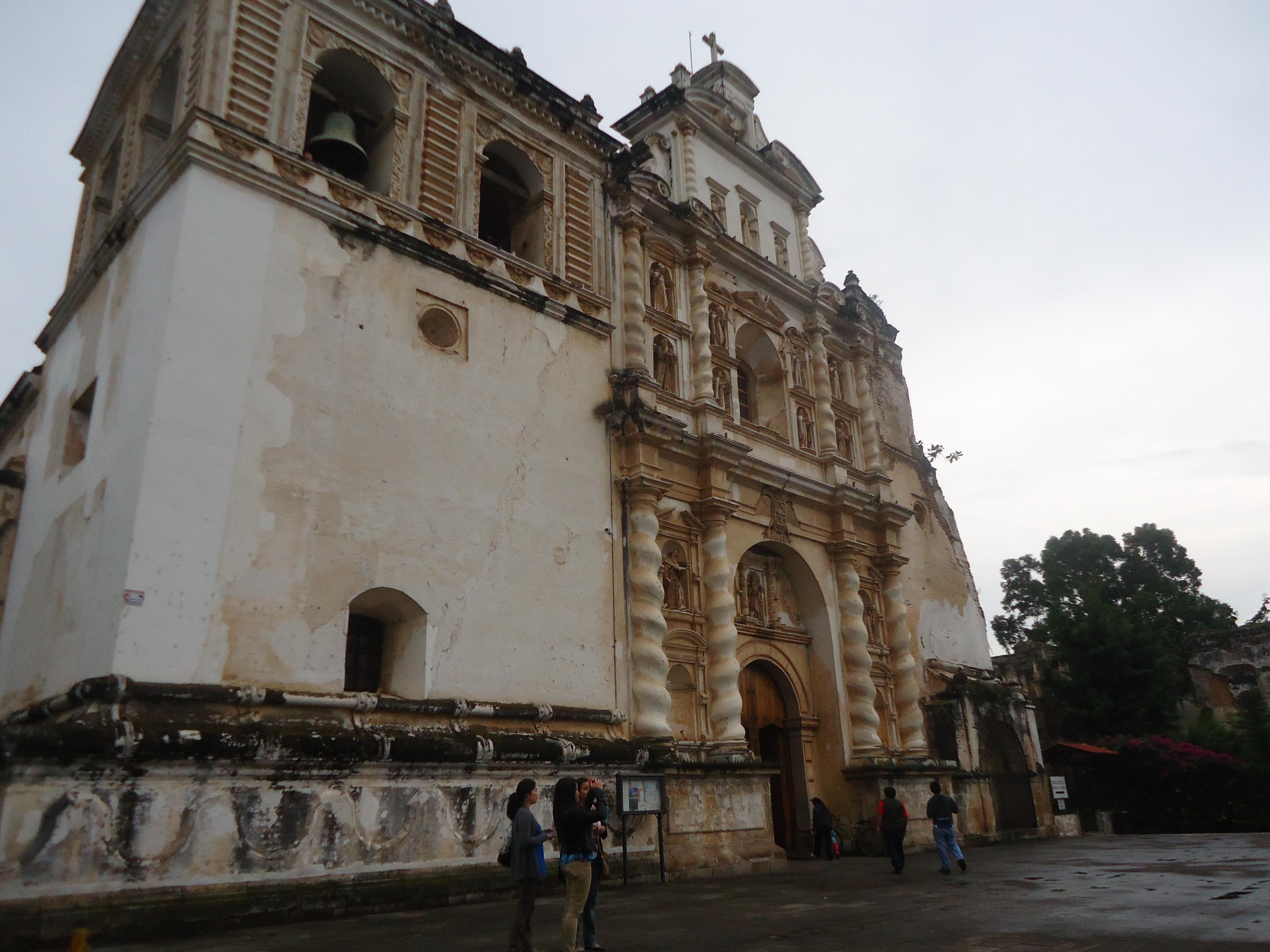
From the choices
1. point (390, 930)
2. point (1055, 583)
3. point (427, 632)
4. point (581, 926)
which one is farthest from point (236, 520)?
point (1055, 583)

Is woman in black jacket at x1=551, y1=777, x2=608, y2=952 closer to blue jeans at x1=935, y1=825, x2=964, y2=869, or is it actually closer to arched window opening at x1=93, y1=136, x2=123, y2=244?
blue jeans at x1=935, y1=825, x2=964, y2=869

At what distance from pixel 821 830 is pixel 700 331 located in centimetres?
890

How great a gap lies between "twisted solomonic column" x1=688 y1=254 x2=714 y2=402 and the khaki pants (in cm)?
1004

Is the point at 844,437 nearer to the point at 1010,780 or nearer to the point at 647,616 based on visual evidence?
the point at 647,616

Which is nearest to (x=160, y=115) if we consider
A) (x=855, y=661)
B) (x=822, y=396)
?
(x=822, y=396)

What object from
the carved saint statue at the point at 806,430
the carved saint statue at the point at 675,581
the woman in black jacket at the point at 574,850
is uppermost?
the carved saint statue at the point at 806,430

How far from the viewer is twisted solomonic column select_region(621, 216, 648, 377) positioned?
14.9 m

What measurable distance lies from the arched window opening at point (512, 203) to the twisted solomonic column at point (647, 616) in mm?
4075

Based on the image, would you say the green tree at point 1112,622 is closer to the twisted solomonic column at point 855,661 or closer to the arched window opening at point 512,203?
the twisted solomonic column at point 855,661

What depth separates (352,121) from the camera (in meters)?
12.4

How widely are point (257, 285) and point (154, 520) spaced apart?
9.84 feet

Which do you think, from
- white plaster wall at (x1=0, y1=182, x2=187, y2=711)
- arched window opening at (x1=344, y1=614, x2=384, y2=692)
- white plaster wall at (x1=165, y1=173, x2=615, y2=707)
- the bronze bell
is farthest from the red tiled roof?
white plaster wall at (x1=0, y1=182, x2=187, y2=711)

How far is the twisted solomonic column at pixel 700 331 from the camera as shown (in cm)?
1588

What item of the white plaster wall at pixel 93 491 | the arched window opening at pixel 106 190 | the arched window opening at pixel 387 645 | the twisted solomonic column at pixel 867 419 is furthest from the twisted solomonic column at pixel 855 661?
the arched window opening at pixel 106 190
